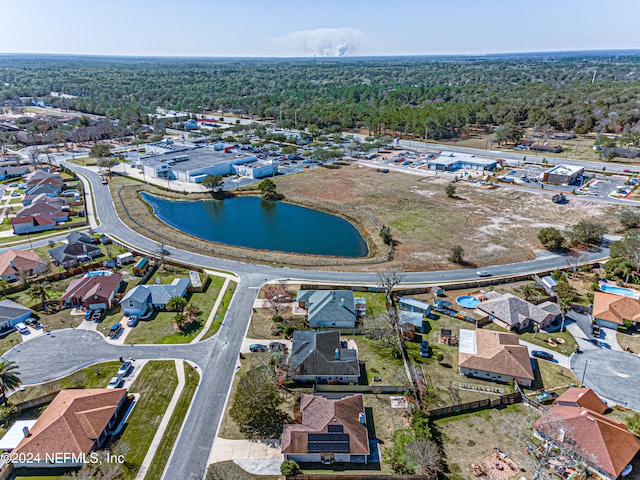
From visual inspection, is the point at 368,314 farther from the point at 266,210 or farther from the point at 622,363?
the point at 266,210

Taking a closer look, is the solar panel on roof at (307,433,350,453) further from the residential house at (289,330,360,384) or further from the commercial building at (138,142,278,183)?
the commercial building at (138,142,278,183)

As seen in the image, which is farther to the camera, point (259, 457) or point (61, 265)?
point (61, 265)

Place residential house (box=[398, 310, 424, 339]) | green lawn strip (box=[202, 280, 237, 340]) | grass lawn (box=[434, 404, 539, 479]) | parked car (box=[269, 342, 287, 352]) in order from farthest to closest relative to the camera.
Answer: green lawn strip (box=[202, 280, 237, 340]) < residential house (box=[398, 310, 424, 339]) < parked car (box=[269, 342, 287, 352]) < grass lawn (box=[434, 404, 539, 479])

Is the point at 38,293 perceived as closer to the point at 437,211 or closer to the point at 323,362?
the point at 323,362

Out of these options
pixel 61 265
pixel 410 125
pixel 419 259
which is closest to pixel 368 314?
pixel 419 259

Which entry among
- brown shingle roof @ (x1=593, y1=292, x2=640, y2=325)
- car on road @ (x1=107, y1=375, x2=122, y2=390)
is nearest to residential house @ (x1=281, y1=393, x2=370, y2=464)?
car on road @ (x1=107, y1=375, x2=122, y2=390)

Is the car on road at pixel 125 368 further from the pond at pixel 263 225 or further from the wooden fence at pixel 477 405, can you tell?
the pond at pixel 263 225
